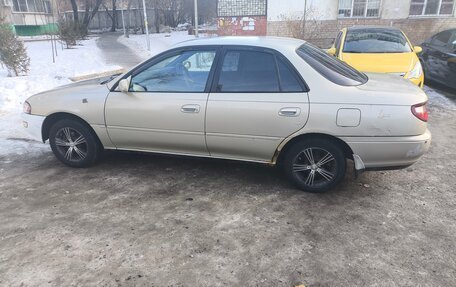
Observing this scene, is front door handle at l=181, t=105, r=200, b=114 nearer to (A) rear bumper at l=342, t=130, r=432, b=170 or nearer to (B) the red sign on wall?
(A) rear bumper at l=342, t=130, r=432, b=170

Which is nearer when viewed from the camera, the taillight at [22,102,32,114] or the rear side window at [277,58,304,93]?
the rear side window at [277,58,304,93]

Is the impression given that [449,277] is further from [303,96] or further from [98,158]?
[98,158]

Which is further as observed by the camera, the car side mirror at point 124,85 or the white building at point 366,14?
the white building at point 366,14

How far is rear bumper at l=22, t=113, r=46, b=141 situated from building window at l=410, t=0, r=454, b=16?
58.2 ft

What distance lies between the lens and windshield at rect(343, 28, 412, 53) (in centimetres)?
757

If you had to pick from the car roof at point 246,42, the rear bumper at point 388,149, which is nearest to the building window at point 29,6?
the car roof at point 246,42

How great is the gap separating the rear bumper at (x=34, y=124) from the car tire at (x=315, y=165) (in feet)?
10.4

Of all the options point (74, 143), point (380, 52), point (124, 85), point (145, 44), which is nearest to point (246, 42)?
point (124, 85)

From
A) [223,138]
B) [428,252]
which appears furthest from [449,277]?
[223,138]

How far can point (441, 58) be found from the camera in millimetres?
8852

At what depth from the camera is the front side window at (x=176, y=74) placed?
4.23 meters

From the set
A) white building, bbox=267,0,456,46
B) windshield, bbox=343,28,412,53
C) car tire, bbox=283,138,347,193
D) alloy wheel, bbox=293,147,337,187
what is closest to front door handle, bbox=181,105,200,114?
car tire, bbox=283,138,347,193

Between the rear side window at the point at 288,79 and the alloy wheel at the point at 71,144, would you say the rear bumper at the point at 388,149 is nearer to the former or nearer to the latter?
the rear side window at the point at 288,79

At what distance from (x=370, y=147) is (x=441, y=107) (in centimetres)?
492
